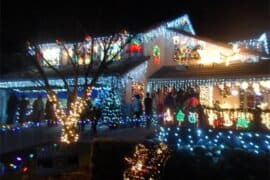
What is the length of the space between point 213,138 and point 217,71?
21.1 feet

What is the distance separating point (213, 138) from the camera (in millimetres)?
13820

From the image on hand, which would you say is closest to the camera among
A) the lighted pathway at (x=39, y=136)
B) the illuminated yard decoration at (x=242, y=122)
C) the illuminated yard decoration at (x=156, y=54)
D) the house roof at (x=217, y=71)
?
the illuminated yard decoration at (x=242, y=122)

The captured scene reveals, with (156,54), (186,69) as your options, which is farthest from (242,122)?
(156,54)

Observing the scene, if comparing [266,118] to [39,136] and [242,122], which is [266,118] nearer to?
[242,122]

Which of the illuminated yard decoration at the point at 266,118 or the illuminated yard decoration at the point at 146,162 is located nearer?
the illuminated yard decoration at the point at 146,162

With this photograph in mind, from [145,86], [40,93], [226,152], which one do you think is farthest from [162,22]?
[226,152]

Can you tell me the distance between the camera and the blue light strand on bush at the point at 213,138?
13.0m

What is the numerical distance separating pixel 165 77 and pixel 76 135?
674cm

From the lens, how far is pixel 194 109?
47.1ft

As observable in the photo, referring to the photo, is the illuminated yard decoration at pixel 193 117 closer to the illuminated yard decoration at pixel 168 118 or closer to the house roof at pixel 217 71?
the illuminated yard decoration at pixel 168 118

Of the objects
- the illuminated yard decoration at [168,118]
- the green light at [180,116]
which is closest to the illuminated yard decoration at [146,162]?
the green light at [180,116]

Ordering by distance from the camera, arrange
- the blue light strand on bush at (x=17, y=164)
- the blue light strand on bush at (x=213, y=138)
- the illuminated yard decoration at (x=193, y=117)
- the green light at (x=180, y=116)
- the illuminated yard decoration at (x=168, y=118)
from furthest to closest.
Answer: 1. the illuminated yard decoration at (x=168, y=118)
2. the green light at (x=180, y=116)
3. the illuminated yard decoration at (x=193, y=117)
4. the blue light strand on bush at (x=213, y=138)
5. the blue light strand on bush at (x=17, y=164)

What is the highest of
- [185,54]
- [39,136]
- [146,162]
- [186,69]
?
[185,54]

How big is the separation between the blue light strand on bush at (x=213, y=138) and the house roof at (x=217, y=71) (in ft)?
17.9
